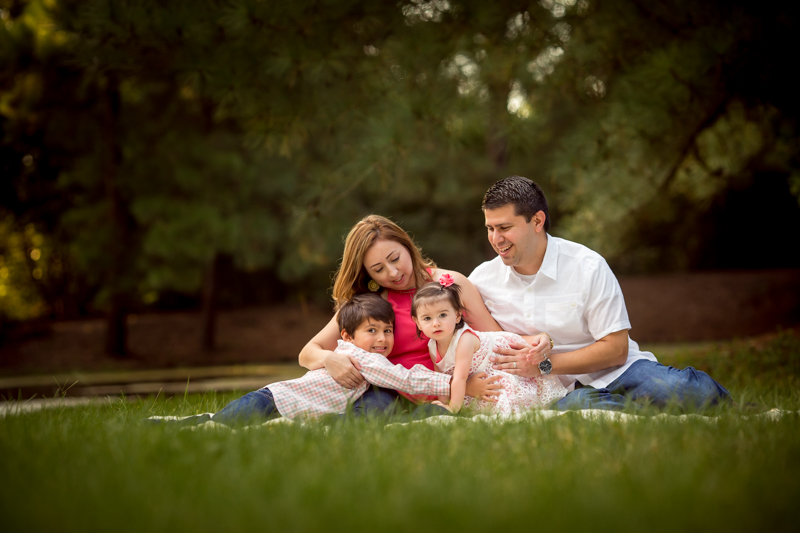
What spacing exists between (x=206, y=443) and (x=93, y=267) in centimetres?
1077

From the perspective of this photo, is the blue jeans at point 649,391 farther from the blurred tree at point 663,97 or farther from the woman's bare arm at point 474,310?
the blurred tree at point 663,97

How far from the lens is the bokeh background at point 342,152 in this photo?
5.38m

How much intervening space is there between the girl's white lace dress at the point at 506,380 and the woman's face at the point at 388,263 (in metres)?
0.52

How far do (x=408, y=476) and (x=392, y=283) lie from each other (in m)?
1.98

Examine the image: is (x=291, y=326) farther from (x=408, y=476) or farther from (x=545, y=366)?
(x=408, y=476)

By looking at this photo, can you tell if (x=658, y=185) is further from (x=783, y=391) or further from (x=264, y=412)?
(x=264, y=412)

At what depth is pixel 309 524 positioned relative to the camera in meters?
1.88

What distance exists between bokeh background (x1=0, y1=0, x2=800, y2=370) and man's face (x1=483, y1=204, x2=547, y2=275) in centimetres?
194

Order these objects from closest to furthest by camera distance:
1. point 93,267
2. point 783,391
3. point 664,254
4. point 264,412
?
point 264,412, point 783,391, point 93,267, point 664,254

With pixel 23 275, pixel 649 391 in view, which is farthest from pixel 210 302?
pixel 649 391

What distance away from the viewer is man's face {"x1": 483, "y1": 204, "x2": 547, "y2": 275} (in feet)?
12.6

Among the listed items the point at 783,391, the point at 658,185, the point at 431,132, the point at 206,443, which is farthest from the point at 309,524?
the point at 658,185

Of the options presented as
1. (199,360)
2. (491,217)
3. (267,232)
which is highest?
(267,232)

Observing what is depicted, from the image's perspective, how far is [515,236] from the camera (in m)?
3.84
